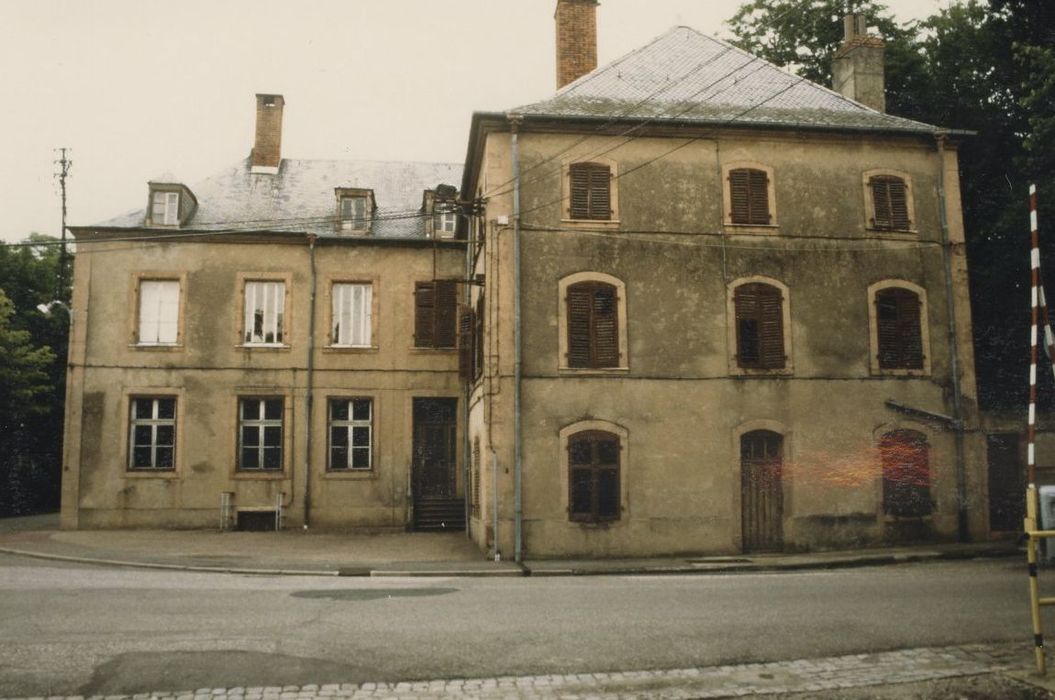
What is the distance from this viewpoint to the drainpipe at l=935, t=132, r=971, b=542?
60.0 ft

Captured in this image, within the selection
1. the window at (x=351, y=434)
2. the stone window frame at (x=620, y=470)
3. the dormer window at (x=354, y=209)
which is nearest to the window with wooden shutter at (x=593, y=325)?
the stone window frame at (x=620, y=470)

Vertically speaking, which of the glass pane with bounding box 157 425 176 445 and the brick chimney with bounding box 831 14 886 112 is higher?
the brick chimney with bounding box 831 14 886 112

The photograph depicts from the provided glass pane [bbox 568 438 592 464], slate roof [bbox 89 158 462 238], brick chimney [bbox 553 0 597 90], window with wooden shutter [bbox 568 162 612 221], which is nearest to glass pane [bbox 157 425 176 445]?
slate roof [bbox 89 158 462 238]

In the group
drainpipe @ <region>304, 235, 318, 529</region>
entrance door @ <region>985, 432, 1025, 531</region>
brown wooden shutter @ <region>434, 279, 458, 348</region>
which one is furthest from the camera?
brown wooden shutter @ <region>434, 279, 458, 348</region>

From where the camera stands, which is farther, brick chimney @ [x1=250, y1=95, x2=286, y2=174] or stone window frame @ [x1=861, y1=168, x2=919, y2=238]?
brick chimney @ [x1=250, y1=95, x2=286, y2=174]

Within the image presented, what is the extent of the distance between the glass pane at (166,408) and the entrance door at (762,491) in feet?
47.9

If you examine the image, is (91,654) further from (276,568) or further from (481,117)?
(481,117)

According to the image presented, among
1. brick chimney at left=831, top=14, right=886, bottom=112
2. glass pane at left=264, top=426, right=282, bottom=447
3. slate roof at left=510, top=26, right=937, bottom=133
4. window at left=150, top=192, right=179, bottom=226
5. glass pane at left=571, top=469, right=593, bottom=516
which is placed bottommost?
glass pane at left=571, top=469, right=593, bottom=516

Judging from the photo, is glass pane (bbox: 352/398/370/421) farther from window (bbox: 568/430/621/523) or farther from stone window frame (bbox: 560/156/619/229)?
stone window frame (bbox: 560/156/619/229)

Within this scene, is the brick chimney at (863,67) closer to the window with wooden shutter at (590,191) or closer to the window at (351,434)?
the window with wooden shutter at (590,191)

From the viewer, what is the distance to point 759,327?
18.2 metres

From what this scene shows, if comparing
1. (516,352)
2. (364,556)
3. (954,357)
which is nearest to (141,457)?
(364,556)

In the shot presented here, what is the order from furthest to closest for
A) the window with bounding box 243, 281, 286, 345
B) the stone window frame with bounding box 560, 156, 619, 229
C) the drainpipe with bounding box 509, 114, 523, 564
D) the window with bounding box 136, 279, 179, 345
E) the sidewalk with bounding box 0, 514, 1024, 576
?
the window with bounding box 243, 281, 286, 345, the window with bounding box 136, 279, 179, 345, the stone window frame with bounding box 560, 156, 619, 229, the drainpipe with bounding box 509, 114, 523, 564, the sidewalk with bounding box 0, 514, 1024, 576

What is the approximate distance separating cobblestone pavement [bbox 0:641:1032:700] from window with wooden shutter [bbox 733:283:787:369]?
11.0 m
